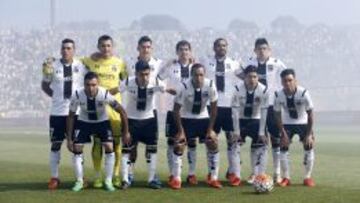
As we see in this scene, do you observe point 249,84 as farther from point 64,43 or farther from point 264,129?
point 64,43

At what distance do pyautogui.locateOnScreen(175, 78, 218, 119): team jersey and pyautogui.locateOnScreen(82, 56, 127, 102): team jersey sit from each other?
3.70 feet

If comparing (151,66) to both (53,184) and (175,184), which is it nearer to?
(175,184)

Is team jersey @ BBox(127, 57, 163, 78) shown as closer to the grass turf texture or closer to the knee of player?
the knee of player

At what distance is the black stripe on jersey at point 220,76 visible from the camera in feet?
37.9

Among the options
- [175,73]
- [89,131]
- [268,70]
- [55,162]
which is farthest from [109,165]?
[268,70]

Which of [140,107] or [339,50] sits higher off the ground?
[339,50]

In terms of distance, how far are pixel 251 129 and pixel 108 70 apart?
2.74m

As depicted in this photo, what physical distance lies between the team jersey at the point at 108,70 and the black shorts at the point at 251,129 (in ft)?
7.48

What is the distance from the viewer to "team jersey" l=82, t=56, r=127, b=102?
431 inches

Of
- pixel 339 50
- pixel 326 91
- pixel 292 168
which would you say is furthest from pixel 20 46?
pixel 292 168

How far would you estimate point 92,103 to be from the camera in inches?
410

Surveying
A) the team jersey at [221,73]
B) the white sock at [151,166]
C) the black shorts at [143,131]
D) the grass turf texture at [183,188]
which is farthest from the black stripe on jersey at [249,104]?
the white sock at [151,166]

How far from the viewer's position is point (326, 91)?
69.8m

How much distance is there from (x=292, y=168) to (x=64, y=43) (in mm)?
6576
